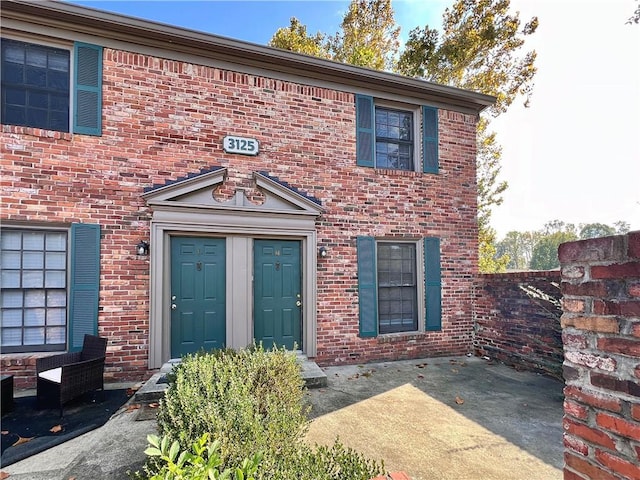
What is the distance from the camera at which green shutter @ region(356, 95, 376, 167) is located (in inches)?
244

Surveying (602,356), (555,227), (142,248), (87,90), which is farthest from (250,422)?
(555,227)

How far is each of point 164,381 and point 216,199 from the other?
2.78 m

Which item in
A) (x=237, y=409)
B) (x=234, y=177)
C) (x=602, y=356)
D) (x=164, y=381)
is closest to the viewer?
(x=602, y=356)

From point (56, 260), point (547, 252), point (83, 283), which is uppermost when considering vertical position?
point (547, 252)

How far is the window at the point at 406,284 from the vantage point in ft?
20.5

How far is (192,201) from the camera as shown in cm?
515

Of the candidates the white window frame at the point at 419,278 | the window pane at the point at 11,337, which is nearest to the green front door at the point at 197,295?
the window pane at the point at 11,337

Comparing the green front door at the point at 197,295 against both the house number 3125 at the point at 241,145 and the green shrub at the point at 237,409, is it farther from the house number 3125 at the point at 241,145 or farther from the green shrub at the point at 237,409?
the green shrub at the point at 237,409

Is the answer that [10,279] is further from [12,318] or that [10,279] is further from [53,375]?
[53,375]

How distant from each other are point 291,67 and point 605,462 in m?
6.24

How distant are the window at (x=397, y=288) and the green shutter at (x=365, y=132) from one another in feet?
5.51

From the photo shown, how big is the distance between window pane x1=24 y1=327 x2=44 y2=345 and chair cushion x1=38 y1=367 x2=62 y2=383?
0.97 meters

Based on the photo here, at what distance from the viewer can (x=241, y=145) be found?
552 cm

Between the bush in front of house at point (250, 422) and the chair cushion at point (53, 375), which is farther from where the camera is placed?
the chair cushion at point (53, 375)
